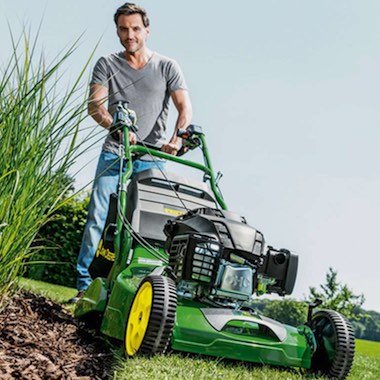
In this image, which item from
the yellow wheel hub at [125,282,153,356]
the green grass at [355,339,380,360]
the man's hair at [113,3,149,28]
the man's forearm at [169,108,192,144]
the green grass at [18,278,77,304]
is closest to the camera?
the yellow wheel hub at [125,282,153,356]

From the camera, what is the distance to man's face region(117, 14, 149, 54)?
4.50 meters

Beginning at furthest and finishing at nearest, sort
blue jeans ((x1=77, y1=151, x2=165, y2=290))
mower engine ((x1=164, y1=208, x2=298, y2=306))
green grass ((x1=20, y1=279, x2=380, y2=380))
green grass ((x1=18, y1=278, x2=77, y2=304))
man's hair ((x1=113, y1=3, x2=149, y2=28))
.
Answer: green grass ((x1=18, y1=278, x2=77, y2=304)) < man's hair ((x1=113, y1=3, x2=149, y2=28)) < blue jeans ((x1=77, y1=151, x2=165, y2=290)) < mower engine ((x1=164, y1=208, x2=298, y2=306)) < green grass ((x1=20, y1=279, x2=380, y2=380))

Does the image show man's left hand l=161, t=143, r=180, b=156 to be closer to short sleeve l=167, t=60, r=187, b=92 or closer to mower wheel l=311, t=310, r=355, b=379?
short sleeve l=167, t=60, r=187, b=92

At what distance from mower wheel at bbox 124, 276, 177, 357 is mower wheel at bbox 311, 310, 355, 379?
0.86 meters

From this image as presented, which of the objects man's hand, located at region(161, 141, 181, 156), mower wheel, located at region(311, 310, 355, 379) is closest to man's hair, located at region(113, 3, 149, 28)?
man's hand, located at region(161, 141, 181, 156)

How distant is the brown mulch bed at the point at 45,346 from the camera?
2.69m

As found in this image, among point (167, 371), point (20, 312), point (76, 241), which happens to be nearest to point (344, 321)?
point (167, 371)

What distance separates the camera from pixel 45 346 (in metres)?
3.05

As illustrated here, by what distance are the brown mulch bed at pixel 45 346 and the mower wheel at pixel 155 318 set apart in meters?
0.23

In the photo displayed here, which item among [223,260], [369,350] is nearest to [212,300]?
[223,260]

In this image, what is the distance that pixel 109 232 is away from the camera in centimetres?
380

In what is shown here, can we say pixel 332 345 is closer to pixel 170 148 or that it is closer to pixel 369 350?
pixel 170 148

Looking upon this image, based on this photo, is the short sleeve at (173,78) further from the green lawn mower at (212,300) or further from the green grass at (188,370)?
the green grass at (188,370)

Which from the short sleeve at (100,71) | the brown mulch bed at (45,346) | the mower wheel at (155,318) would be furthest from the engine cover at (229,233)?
the short sleeve at (100,71)
